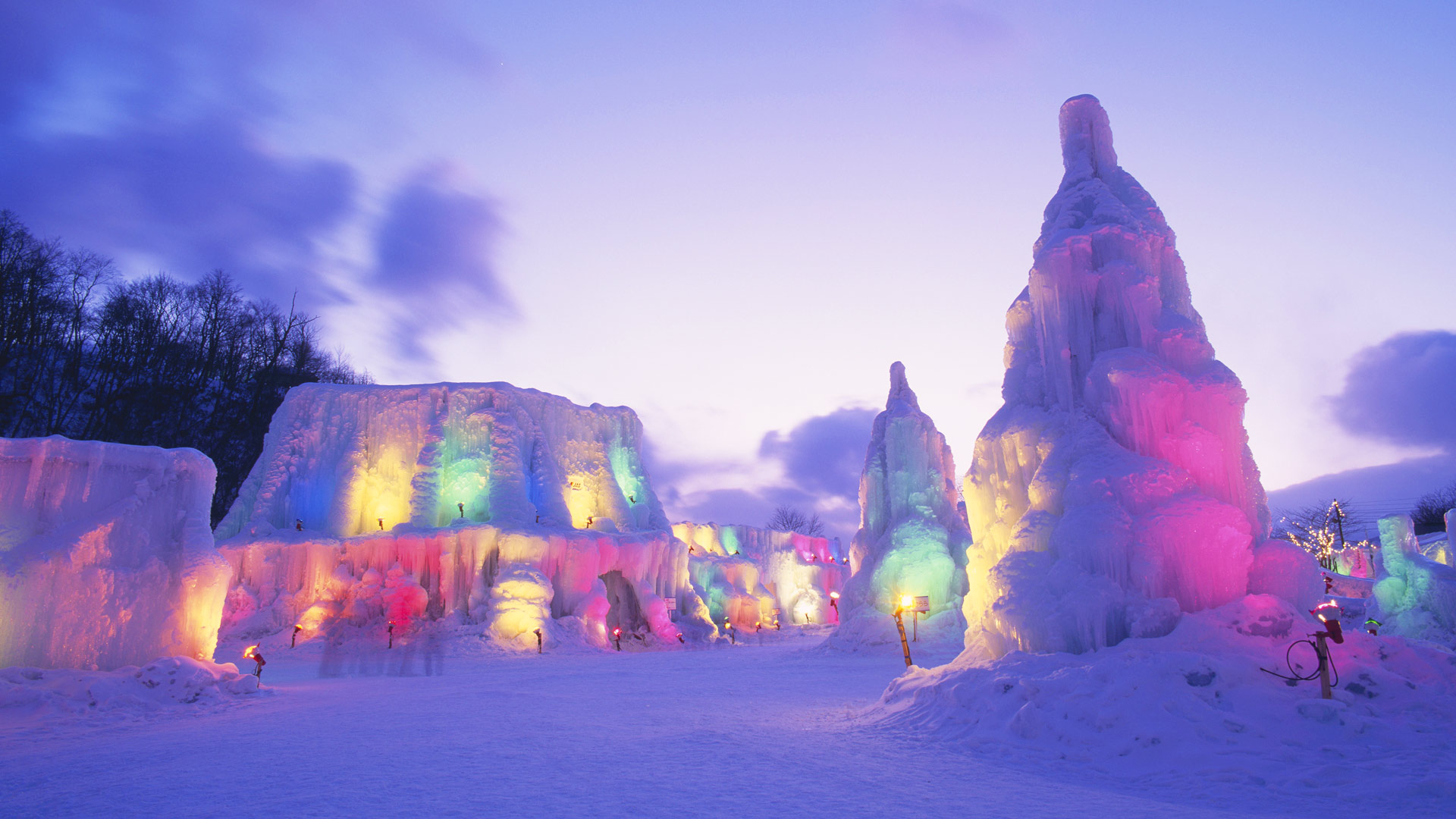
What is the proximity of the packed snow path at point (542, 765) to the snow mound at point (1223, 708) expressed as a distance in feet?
1.61

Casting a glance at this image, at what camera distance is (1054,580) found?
10461 mm

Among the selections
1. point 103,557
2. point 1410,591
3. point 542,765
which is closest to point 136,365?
point 103,557

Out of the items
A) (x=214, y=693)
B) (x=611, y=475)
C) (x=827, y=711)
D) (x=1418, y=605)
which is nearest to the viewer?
(x=827, y=711)

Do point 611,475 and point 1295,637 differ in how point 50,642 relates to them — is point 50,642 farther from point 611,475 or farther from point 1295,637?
point 611,475

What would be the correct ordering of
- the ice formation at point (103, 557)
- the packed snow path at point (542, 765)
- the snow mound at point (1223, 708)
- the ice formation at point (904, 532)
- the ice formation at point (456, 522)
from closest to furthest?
the packed snow path at point (542, 765)
the snow mound at point (1223, 708)
the ice formation at point (103, 557)
the ice formation at point (904, 532)
the ice formation at point (456, 522)

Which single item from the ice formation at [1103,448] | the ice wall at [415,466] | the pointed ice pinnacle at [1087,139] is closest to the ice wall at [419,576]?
the ice wall at [415,466]

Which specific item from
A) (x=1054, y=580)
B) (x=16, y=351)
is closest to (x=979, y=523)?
(x=1054, y=580)

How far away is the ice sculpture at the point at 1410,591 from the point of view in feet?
66.8

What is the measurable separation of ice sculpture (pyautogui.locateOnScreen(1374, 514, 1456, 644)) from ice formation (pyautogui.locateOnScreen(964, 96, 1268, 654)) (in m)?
15.1

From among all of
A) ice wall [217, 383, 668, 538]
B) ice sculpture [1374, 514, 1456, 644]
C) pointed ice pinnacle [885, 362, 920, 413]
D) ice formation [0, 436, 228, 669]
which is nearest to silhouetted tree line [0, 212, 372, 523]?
ice wall [217, 383, 668, 538]

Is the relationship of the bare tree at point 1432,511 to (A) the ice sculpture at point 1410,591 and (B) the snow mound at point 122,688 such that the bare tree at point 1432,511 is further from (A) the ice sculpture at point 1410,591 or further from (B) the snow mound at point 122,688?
(B) the snow mound at point 122,688

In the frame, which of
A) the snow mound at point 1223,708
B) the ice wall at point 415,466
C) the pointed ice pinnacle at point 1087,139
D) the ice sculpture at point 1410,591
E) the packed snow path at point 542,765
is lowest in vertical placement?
the packed snow path at point 542,765

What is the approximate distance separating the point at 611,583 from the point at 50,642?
22.7 m

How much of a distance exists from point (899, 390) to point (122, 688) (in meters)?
26.3
